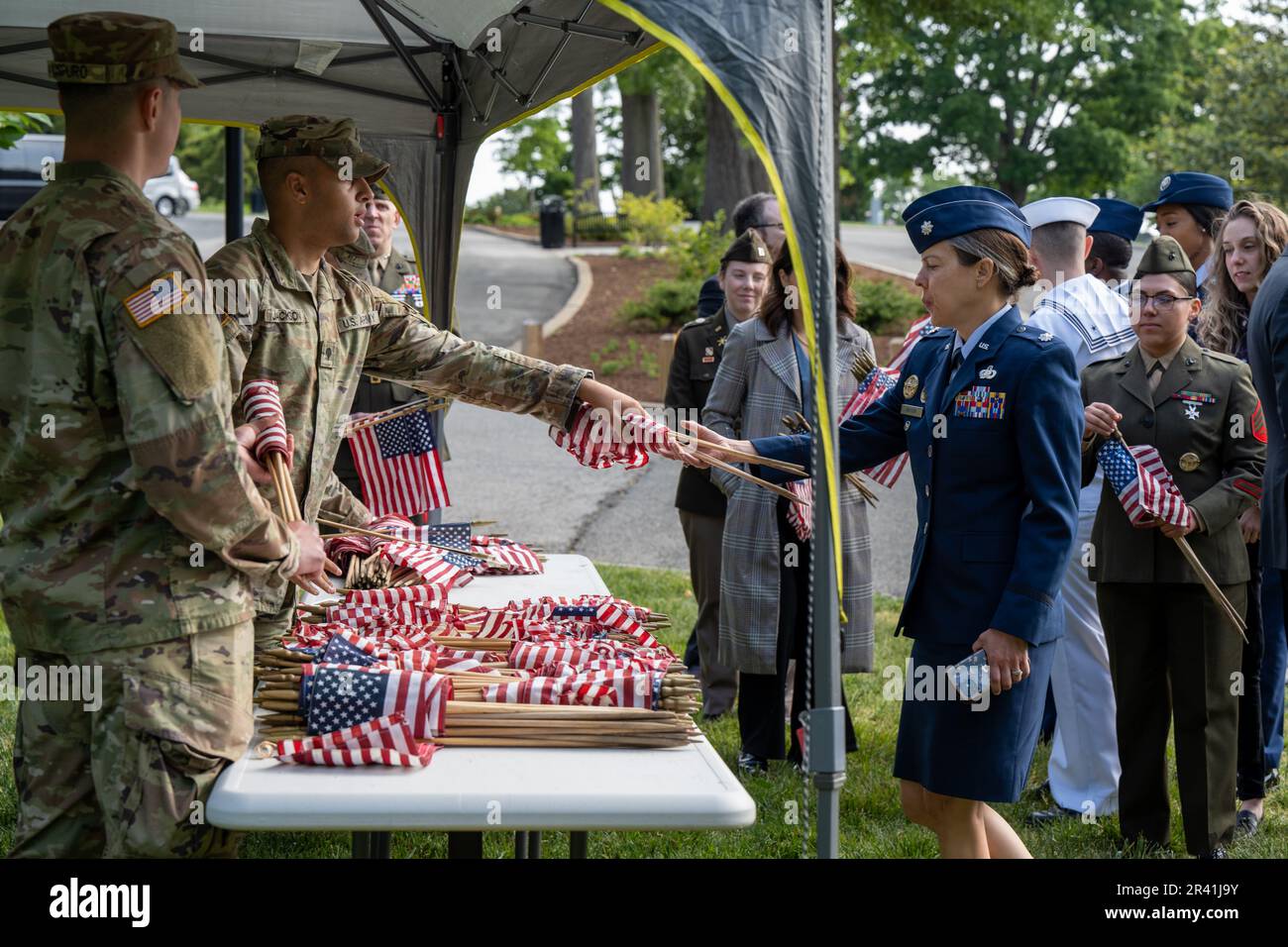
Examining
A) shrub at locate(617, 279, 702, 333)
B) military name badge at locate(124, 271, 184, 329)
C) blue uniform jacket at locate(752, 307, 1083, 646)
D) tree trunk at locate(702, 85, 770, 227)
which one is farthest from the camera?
tree trunk at locate(702, 85, 770, 227)

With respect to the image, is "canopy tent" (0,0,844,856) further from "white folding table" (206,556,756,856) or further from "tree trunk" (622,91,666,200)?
"tree trunk" (622,91,666,200)

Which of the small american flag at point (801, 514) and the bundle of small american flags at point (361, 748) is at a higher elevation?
the small american flag at point (801, 514)

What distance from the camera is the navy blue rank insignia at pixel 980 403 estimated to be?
10.3 ft

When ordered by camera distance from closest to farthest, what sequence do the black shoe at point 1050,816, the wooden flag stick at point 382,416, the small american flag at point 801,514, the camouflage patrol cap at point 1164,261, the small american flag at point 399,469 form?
1. the camouflage patrol cap at point 1164,261
2. the black shoe at point 1050,816
3. the small american flag at point 801,514
4. the wooden flag stick at point 382,416
5. the small american flag at point 399,469

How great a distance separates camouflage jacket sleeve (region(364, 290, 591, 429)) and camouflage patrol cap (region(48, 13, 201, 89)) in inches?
54.2

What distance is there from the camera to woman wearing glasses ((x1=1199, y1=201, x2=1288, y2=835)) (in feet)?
15.5

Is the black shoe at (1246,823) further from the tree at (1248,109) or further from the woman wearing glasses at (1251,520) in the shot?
the tree at (1248,109)

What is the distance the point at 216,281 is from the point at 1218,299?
3548mm

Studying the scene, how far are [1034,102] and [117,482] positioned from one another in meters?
38.4

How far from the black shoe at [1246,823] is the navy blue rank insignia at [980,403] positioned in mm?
2394

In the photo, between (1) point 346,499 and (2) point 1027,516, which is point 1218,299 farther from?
(1) point 346,499

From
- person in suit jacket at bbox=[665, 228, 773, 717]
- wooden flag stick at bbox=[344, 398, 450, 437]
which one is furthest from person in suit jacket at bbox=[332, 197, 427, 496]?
person in suit jacket at bbox=[665, 228, 773, 717]

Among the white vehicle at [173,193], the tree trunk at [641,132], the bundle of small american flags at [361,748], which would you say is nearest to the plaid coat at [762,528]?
the bundle of small american flags at [361,748]
